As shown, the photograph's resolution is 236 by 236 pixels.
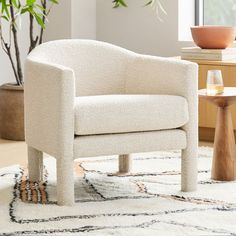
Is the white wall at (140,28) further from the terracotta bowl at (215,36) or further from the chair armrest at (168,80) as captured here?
the chair armrest at (168,80)

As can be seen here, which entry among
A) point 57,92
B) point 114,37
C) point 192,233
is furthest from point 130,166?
point 114,37

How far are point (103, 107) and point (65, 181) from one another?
1.25ft

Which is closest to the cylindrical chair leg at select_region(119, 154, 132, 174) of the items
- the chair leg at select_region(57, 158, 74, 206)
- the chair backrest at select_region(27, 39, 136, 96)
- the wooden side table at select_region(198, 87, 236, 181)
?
the chair backrest at select_region(27, 39, 136, 96)

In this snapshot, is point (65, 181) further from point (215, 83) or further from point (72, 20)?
point (72, 20)

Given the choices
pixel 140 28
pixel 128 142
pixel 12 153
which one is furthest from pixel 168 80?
pixel 140 28

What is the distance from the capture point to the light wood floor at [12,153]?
4.43 m

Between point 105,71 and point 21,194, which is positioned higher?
point 105,71

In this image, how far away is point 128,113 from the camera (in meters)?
3.44

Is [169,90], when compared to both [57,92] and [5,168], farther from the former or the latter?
[5,168]

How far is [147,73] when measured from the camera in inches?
152

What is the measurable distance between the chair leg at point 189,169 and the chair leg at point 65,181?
60cm

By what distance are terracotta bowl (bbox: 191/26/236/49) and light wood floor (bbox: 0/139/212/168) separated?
0.67 meters

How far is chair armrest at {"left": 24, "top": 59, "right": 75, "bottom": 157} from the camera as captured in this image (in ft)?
10.9

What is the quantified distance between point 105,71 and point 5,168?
2.66 ft
